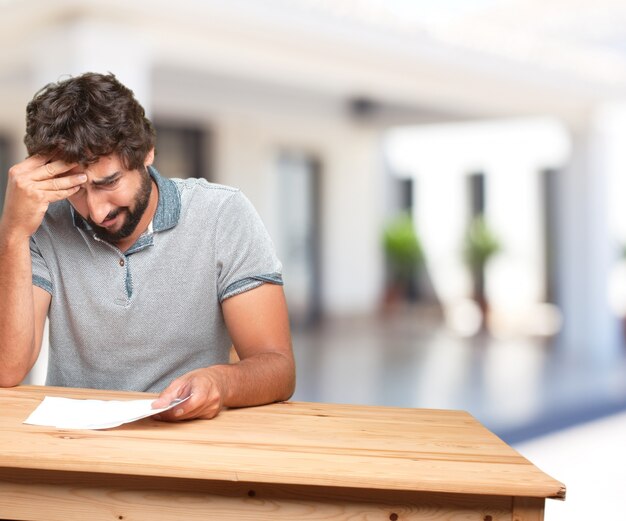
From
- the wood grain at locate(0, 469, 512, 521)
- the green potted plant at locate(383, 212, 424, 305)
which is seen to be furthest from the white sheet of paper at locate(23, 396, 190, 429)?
the green potted plant at locate(383, 212, 424, 305)

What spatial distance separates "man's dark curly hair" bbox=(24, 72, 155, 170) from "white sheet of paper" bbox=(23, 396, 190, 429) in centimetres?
52

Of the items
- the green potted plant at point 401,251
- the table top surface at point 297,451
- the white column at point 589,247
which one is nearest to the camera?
the table top surface at point 297,451

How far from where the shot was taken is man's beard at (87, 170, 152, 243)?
202cm

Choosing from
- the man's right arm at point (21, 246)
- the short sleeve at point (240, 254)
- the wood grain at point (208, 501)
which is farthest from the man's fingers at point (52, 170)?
the wood grain at point (208, 501)

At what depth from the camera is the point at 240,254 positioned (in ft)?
6.86

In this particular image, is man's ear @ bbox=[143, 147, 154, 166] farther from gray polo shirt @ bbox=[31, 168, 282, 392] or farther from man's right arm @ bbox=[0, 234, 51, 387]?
man's right arm @ bbox=[0, 234, 51, 387]

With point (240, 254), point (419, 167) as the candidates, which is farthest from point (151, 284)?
point (419, 167)

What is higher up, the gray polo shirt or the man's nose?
the man's nose

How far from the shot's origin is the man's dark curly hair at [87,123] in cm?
190

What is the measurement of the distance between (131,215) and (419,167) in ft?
40.4

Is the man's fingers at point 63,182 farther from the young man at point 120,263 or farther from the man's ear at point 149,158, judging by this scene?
the man's ear at point 149,158

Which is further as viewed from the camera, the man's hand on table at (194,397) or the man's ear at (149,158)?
the man's ear at (149,158)

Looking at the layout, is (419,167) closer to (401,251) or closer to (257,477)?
(401,251)

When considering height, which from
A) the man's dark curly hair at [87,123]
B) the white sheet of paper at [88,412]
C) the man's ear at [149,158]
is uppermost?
the man's dark curly hair at [87,123]
